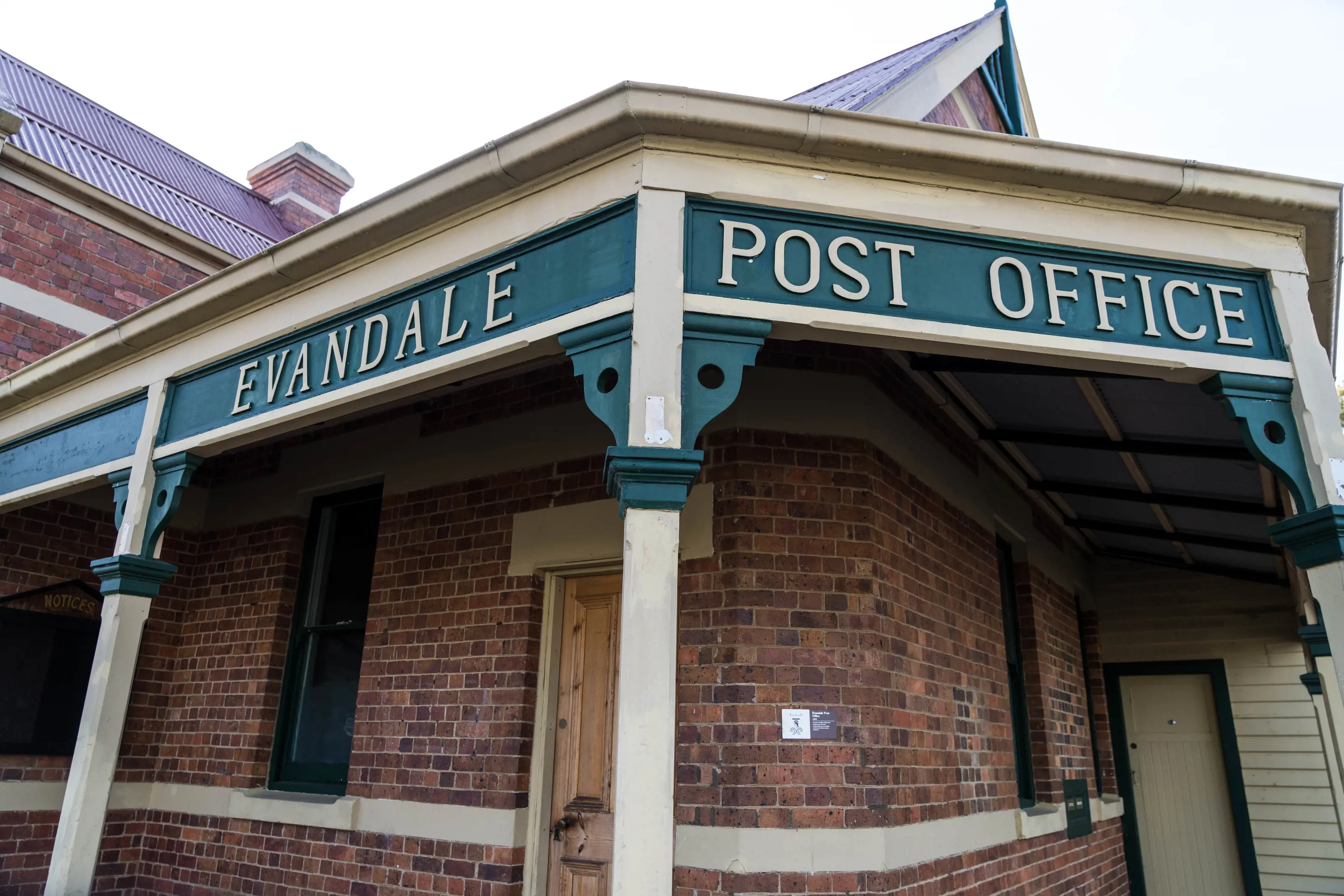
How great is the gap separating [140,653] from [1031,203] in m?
6.89

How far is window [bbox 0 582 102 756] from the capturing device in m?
6.59

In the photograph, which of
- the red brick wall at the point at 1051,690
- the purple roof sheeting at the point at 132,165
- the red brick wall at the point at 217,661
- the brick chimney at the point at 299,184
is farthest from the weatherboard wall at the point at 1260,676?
the brick chimney at the point at 299,184

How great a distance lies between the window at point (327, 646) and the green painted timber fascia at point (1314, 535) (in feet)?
16.2

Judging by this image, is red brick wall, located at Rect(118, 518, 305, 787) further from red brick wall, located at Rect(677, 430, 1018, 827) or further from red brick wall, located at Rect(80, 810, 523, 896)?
red brick wall, located at Rect(677, 430, 1018, 827)

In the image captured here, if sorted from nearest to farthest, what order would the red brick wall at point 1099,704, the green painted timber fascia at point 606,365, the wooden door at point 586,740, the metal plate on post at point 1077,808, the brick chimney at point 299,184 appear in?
the green painted timber fascia at point 606,365, the wooden door at point 586,740, the metal plate on post at point 1077,808, the red brick wall at point 1099,704, the brick chimney at point 299,184

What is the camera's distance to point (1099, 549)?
9.76 meters

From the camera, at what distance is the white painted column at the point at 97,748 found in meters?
4.41

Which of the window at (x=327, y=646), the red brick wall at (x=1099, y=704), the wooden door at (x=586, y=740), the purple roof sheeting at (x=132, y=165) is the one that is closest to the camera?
the wooden door at (x=586, y=740)

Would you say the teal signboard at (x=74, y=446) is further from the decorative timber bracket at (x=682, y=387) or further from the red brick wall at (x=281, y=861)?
the decorative timber bracket at (x=682, y=387)

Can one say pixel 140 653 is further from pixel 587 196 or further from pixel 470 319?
pixel 587 196

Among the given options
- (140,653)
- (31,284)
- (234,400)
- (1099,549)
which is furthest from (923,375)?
(31,284)

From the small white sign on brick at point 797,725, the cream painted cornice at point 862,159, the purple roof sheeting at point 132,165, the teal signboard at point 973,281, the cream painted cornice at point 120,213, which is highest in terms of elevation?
the purple roof sheeting at point 132,165

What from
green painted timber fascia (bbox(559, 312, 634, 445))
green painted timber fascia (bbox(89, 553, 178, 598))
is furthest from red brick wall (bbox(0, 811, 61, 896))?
green painted timber fascia (bbox(559, 312, 634, 445))

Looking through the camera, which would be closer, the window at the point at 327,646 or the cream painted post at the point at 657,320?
the cream painted post at the point at 657,320
